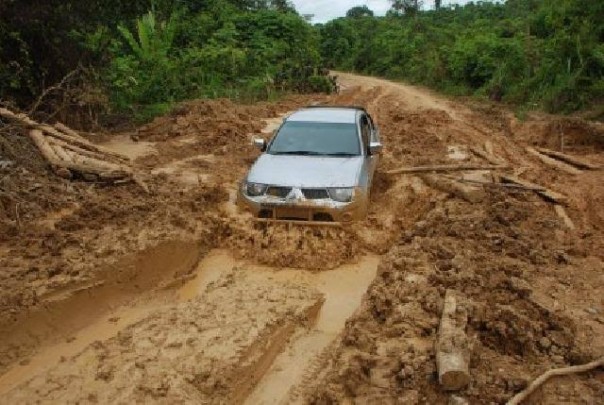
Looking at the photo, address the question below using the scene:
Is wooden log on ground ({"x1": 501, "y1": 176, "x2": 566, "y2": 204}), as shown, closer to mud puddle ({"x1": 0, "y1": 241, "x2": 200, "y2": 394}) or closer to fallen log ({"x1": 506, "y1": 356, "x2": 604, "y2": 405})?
fallen log ({"x1": 506, "y1": 356, "x2": 604, "y2": 405})

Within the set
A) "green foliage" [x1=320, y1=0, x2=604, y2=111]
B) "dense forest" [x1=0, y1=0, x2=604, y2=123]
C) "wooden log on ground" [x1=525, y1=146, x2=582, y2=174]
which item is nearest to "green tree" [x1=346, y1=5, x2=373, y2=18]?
"green foliage" [x1=320, y1=0, x2=604, y2=111]

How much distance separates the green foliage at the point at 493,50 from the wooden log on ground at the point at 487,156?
6.12 metres

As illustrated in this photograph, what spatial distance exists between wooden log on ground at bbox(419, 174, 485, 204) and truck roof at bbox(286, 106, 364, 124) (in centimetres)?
171

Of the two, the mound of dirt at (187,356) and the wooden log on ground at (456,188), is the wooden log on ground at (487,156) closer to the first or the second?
the wooden log on ground at (456,188)

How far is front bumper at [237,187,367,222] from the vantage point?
23.9 feet

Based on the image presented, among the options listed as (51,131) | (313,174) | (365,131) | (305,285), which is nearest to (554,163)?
(365,131)

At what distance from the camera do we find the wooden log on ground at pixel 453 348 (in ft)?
13.5

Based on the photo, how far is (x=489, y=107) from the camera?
20.0 m

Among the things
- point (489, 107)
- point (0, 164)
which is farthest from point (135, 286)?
point (489, 107)

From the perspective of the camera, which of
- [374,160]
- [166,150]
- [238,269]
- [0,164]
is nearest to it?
[238,269]

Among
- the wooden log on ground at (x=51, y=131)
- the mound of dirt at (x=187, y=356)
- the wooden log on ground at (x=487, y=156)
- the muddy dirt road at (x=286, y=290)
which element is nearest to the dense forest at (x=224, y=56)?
the wooden log on ground at (x=51, y=131)

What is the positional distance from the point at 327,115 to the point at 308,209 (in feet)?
8.34

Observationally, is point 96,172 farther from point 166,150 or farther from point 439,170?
point 439,170

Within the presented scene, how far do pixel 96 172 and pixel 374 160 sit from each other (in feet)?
14.3
